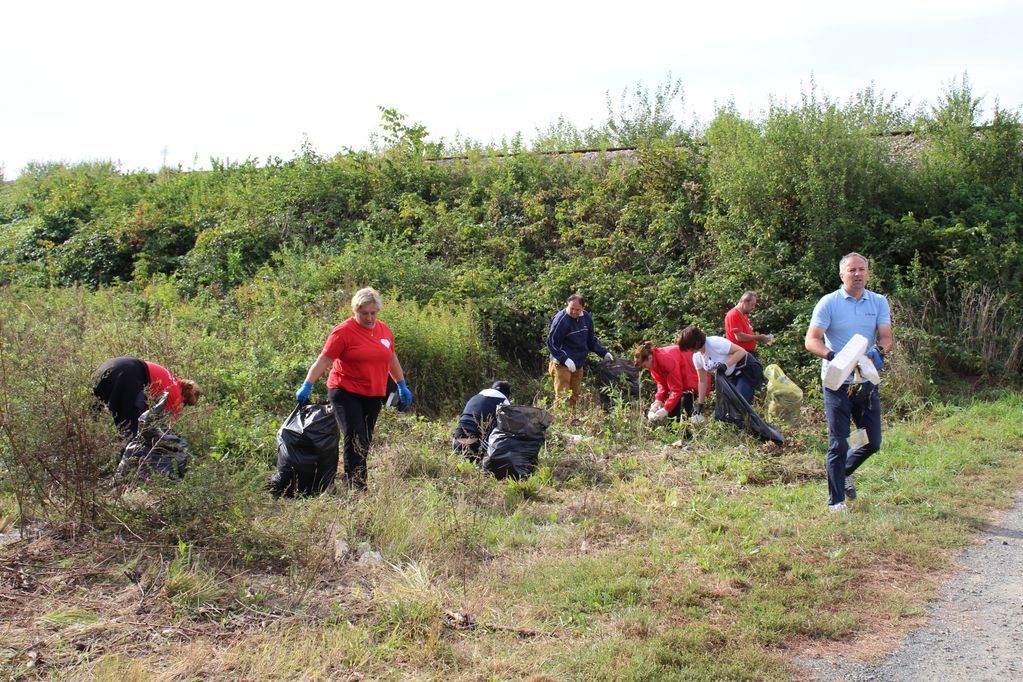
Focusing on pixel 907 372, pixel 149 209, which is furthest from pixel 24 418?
pixel 149 209

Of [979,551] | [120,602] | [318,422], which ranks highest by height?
[318,422]

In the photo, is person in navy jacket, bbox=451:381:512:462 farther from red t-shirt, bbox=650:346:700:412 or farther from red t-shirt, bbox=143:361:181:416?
red t-shirt, bbox=143:361:181:416

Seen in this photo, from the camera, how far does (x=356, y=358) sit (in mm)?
7004

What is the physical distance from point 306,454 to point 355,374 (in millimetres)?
703

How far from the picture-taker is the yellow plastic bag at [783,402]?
927 cm

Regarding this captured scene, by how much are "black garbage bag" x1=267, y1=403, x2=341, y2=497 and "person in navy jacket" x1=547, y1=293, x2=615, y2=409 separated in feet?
14.0

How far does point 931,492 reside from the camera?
6.85 metres

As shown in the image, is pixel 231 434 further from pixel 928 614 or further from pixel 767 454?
pixel 928 614

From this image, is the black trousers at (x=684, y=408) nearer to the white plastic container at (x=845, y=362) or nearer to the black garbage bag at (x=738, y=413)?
the black garbage bag at (x=738, y=413)

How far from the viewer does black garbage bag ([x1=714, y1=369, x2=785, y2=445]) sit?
8547 millimetres

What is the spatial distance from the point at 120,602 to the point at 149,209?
590 inches

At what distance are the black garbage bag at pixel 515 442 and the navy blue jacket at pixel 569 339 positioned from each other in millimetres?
2999

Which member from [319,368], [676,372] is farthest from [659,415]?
[319,368]

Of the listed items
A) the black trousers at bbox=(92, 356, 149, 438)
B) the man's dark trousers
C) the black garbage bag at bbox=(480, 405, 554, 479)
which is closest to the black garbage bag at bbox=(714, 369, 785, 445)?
the black garbage bag at bbox=(480, 405, 554, 479)
